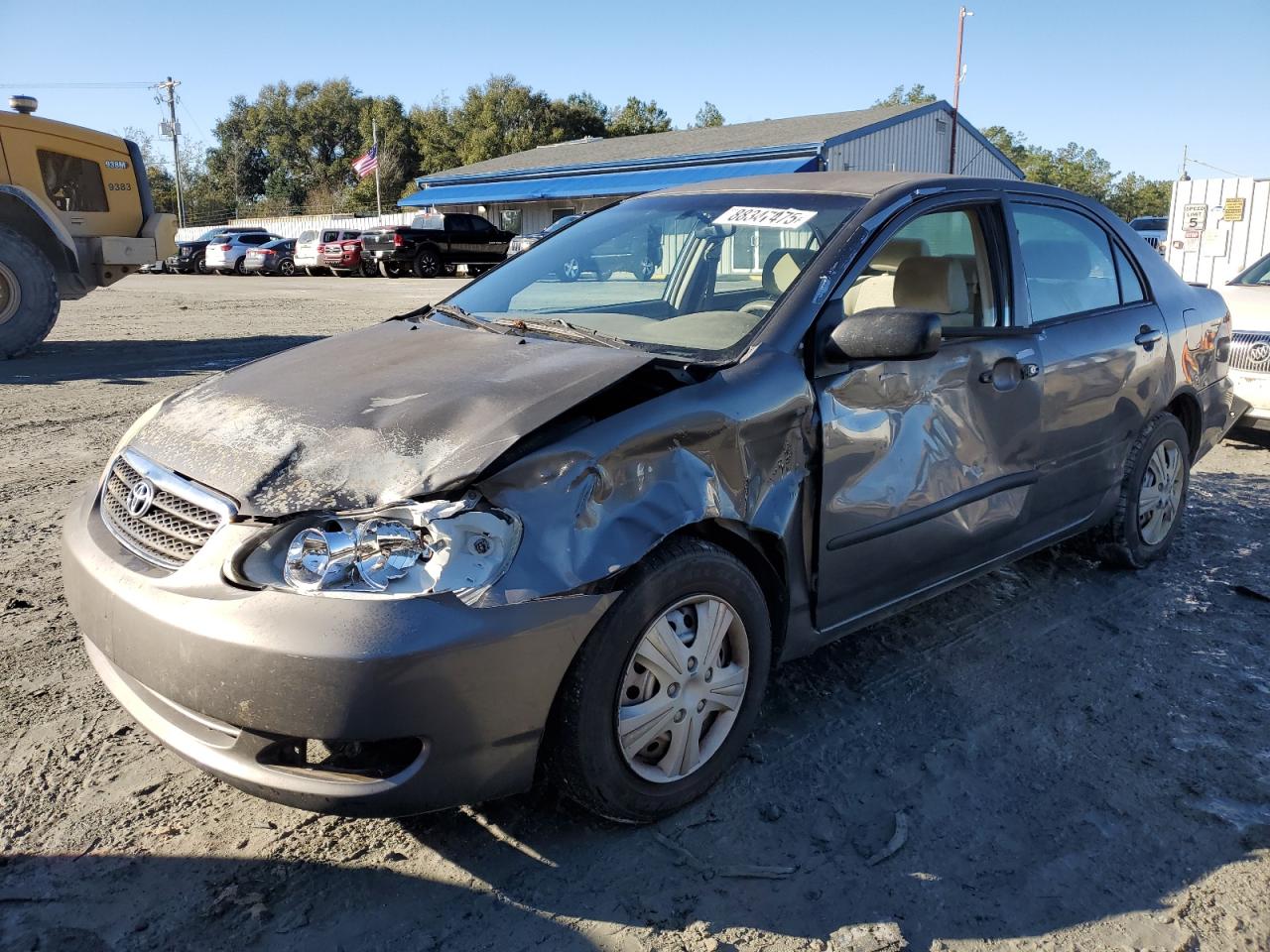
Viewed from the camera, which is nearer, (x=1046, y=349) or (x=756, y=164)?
(x=1046, y=349)

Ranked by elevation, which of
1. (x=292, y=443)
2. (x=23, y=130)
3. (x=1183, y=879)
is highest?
(x=23, y=130)

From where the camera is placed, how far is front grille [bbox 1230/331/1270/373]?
6.88 meters

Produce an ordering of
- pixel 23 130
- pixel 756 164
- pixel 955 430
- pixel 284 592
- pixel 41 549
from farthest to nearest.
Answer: pixel 756 164
pixel 23 130
pixel 41 549
pixel 955 430
pixel 284 592

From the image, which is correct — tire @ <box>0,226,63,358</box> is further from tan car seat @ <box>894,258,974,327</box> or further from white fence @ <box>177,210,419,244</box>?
white fence @ <box>177,210,419,244</box>

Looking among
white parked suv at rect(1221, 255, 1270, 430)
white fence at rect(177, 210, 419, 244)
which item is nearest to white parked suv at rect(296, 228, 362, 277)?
white fence at rect(177, 210, 419, 244)

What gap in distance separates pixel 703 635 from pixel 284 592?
1.05m

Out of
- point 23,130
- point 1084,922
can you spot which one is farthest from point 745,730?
point 23,130

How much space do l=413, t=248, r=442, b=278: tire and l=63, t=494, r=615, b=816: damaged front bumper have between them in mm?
28703

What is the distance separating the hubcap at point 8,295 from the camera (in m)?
10.3

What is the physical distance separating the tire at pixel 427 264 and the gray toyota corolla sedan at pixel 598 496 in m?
27.0

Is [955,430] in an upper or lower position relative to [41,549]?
upper

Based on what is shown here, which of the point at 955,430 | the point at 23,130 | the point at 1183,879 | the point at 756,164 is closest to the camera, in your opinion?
the point at 1183,879

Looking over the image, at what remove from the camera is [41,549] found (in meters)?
4.53

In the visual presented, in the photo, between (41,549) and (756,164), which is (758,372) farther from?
(756,164)
